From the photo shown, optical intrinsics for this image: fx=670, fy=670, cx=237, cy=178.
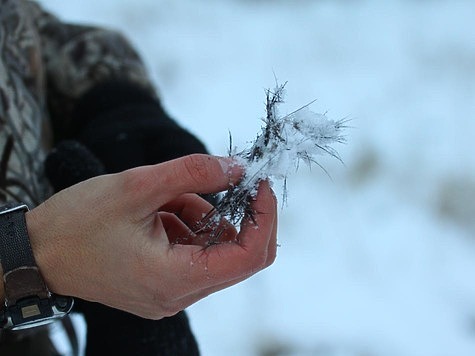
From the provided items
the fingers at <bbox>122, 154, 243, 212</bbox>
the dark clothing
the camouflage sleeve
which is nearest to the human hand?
the fingers at <bbox>122, 154, 243, 212</bbox>

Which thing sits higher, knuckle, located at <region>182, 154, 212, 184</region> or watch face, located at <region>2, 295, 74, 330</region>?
knuckle, located at <region>182, 154, 212, 184</region>

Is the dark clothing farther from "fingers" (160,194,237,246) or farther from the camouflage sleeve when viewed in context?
"fingers" (160,194,237,246)

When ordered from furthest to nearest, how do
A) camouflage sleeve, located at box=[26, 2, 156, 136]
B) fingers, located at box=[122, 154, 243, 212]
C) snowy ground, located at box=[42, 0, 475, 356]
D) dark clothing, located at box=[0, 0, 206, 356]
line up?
1. snowy ground, located at box=[42, 0, 475, 356]
2. camouflage sleeve, located at box=[26, 2, 156, 136]
3. dark clothing, located at box=[0, 0, 206, 356]
4. fingers, located at box=[122, 154, 243, 212]

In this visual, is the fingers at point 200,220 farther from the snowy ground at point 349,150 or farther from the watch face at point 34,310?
the snowy ground at point 349,150

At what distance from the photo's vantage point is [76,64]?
995mm

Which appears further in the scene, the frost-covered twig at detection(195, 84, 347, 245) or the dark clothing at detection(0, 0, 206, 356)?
the dark clothing at detection(0, 0, 206, 356)

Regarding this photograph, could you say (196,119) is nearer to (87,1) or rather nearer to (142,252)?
(87,1)

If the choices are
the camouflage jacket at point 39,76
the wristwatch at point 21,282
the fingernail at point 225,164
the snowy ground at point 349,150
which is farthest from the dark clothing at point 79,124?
the snowy ground at point 349,150

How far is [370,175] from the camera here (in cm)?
→ 146

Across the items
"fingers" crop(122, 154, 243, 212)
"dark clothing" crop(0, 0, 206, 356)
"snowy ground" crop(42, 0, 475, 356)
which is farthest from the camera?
"snowy ground" crop(42, 0, 475, 356)

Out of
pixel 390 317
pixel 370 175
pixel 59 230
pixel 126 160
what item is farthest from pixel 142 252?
pixel 370 175

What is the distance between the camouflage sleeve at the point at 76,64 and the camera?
992 millimetres

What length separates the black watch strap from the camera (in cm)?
56

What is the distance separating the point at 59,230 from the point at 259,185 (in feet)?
0.57
